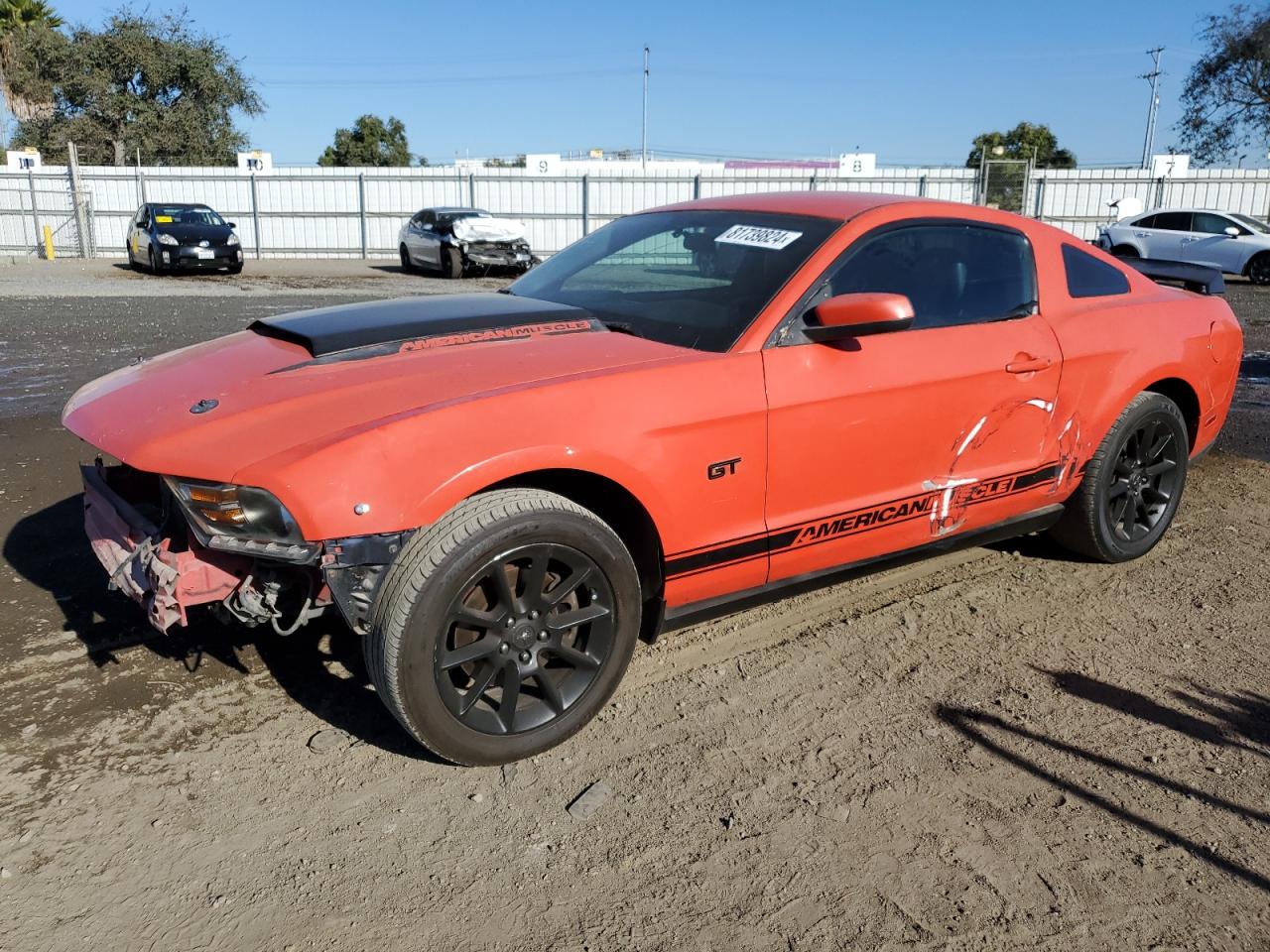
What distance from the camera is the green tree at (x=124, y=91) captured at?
136 feet

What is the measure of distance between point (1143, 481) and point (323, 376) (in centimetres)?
354

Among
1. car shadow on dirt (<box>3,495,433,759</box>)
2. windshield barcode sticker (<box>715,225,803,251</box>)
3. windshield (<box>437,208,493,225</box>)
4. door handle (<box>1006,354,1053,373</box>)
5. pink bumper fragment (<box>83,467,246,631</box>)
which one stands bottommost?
car shadow on dirt (<box>3,495,433,759</box>)

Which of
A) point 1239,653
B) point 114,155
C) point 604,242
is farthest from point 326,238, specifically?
point 1239,653

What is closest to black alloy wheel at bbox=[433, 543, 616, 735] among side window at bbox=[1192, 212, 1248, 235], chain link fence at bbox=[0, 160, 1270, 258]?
side window at bbox=[1192, 212, 1248, 235]

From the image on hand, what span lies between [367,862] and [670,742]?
0.95 meters

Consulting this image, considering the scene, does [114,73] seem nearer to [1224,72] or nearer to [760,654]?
[1224,72]

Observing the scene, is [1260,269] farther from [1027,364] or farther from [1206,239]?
[1027,364]

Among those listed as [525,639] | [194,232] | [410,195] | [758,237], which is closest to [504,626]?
[525,639]

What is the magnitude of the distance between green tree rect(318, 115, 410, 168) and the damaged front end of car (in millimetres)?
66872

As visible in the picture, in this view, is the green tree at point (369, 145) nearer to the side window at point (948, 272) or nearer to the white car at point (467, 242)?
the white car at point (467, 242)

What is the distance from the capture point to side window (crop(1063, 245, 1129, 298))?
4.09m

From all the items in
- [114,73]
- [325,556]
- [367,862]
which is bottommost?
[367,862]

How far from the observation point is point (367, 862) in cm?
240

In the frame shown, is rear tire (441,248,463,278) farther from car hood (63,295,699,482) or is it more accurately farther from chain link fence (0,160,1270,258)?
car hood (63,295,699,482)
